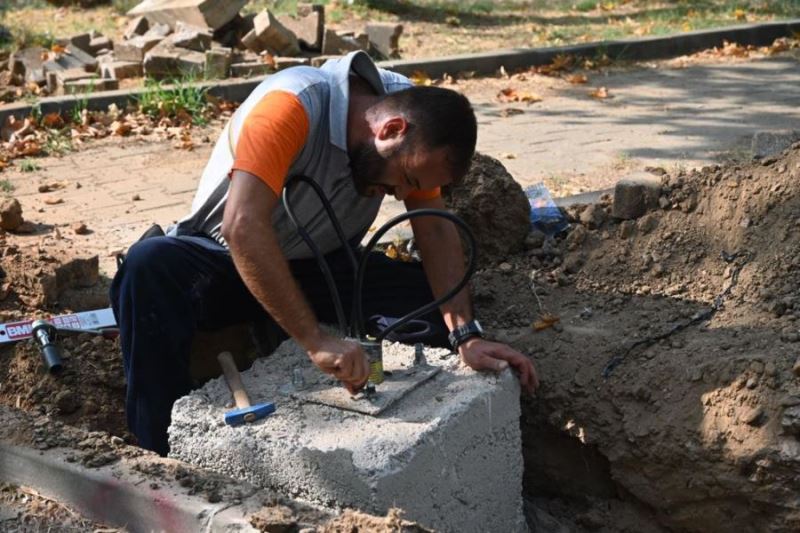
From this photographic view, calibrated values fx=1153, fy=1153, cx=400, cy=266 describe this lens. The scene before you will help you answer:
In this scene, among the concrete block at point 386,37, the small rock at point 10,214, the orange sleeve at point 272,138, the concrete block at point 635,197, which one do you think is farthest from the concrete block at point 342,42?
the orange sleeve at point 272,138

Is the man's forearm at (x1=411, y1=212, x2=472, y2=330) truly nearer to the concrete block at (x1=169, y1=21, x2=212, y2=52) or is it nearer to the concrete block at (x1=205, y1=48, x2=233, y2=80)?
the concrete block at (x1=205, y1=48, x2=233, y2=80)

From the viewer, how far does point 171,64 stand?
332 inches

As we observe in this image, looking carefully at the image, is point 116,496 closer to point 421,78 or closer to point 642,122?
point 642,122

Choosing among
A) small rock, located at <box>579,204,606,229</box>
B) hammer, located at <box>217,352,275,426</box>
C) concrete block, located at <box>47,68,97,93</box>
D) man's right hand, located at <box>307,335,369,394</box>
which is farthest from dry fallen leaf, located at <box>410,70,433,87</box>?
man's right hand, located at <box>307,335,369,394</box>

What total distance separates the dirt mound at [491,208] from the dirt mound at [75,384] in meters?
1.44

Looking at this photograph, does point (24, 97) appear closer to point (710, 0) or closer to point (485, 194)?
point (485, 194)

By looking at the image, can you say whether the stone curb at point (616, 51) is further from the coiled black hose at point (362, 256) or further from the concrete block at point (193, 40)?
the coiled black hose at point (362, 256)

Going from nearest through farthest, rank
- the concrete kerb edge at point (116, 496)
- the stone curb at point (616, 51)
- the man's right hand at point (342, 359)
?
the concrete kerb edge at point (116, 496) < the man's right hand at point (342, 359) < the stone curb at point (616, 51)

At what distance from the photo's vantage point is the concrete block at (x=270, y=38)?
29.3 ft

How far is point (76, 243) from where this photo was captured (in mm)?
5316

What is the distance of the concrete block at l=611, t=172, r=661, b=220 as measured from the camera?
447 cm

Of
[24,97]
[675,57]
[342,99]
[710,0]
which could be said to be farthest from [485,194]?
[710,0]

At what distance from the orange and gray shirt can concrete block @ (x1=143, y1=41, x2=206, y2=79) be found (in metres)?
4.65

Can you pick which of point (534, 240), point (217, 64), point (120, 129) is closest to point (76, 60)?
point (217, 64)
